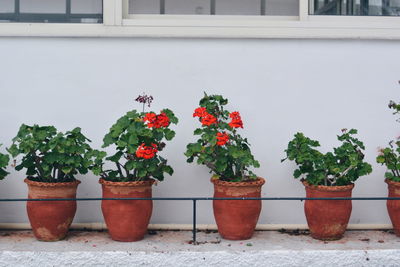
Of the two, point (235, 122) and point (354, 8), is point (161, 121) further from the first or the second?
point (354, 8)

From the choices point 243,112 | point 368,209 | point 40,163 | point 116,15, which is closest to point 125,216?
point 40,163

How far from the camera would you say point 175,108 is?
3844mm

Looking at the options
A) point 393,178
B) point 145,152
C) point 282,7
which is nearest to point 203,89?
point 145,152

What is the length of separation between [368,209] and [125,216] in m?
1.72

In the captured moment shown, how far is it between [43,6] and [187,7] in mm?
1016

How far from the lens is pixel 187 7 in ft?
13.2

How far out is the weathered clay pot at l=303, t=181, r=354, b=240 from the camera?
3.50 metres

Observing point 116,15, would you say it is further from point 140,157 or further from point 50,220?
point 50,220

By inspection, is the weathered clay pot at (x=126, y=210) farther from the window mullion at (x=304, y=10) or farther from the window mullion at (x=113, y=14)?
the window mullion at (x=304, y=10)

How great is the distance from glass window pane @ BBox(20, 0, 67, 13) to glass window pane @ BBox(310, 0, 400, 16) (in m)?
1.76

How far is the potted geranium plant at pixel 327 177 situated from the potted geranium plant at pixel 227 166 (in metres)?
0.32

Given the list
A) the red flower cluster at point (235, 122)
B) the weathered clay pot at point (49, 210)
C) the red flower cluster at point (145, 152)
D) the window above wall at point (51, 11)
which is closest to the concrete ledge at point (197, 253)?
the weathered clay pot at point (49, 210)

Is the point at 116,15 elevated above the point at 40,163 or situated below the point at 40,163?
above

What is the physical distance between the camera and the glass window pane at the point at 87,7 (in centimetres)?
386
